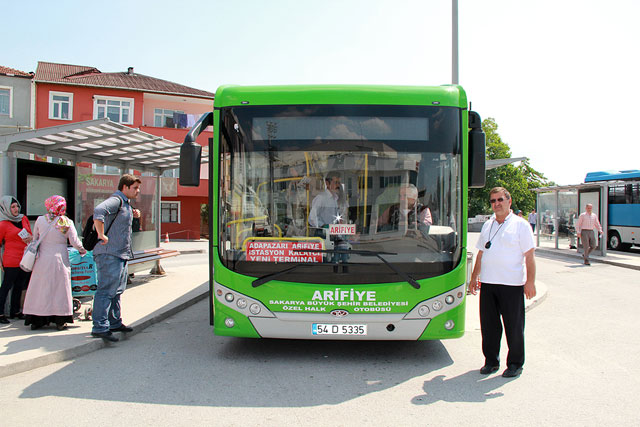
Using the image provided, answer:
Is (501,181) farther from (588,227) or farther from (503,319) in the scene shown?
(503,319)

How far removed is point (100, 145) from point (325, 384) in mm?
7241

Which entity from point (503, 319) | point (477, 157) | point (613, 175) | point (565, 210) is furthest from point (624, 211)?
point (503, 319)

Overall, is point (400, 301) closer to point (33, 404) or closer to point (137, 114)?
A: point (33, 404)

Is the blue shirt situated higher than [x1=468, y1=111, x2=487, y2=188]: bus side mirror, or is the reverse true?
[x1=468, y1=111, x2=487, y2=188]: bus side mirror

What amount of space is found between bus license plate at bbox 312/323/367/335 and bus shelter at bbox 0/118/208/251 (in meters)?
4.68

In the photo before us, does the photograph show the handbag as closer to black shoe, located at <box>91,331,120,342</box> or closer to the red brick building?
black shoe, located at <box>91,331,120,342</box>

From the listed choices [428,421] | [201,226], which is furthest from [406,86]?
[201,226]

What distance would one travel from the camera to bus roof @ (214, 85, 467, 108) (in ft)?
18.5

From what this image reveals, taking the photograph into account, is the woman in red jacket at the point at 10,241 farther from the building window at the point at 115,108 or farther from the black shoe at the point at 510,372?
the building window at the point at 115,108

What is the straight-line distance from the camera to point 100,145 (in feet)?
32.4

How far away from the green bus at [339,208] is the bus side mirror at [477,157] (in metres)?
0.01

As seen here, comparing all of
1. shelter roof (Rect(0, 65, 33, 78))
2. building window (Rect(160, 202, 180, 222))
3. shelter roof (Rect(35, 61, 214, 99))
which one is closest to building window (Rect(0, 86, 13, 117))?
shelter roof (Rect(0, 65, 33, 78))

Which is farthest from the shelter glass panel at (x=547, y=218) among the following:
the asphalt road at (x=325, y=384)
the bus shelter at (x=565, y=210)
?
the asphalt road at (x=325, y=384)

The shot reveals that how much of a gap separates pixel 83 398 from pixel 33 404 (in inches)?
14.8
